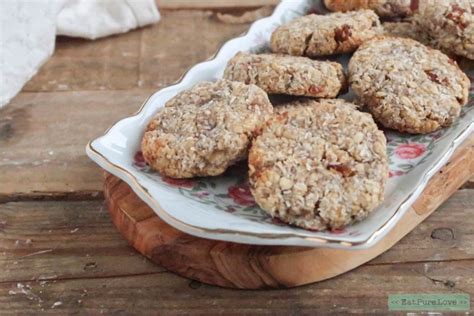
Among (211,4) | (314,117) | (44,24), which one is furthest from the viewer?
(211,4)

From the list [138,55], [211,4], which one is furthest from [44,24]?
[211,4]

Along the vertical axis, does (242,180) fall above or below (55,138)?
above

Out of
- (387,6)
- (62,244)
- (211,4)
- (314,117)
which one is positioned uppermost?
Result: (387,6)

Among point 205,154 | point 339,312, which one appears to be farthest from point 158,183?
point 339,312

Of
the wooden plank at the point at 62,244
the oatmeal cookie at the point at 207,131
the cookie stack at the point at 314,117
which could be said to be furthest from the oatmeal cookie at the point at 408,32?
the wooden plank at the point at 62,244

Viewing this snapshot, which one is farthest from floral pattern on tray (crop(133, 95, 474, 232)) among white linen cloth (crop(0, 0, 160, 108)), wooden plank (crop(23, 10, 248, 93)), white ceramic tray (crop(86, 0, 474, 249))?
white linen cloth (crop(0, 0, 160, 108))

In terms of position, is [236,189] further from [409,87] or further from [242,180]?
[409,87]

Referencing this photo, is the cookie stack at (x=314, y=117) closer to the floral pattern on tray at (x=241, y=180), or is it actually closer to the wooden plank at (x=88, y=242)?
the floral pattern on tray at (x=241, y=180)
